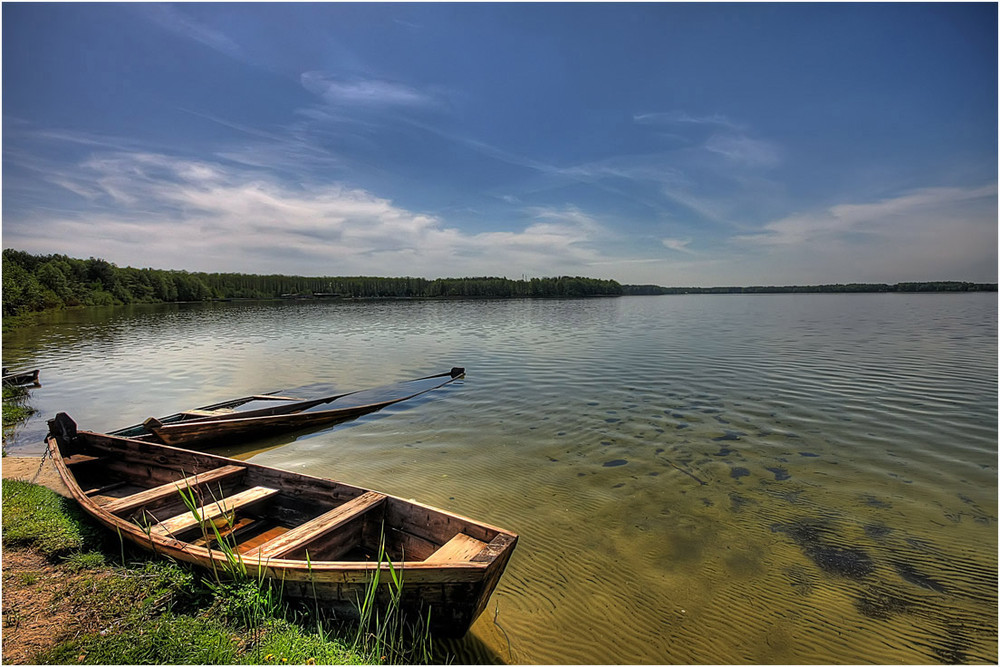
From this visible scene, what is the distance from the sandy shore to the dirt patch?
8.47ft

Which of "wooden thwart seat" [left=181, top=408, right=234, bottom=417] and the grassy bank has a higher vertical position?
the grassy bank

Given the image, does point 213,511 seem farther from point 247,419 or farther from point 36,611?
point 247,419

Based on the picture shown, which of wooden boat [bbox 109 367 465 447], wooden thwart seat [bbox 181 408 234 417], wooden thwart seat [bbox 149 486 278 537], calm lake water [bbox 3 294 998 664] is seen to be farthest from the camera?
wooden thwart seat [bbox 181 408 234 417]

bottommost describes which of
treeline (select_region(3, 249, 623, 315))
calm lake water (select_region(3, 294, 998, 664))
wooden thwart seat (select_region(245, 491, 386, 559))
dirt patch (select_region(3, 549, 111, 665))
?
calm lake water (select_region(3, 294, 998, 664))

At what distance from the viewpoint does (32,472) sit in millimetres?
7855

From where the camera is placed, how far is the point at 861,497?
23.3ft

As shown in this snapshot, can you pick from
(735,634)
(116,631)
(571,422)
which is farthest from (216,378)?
(735,634)

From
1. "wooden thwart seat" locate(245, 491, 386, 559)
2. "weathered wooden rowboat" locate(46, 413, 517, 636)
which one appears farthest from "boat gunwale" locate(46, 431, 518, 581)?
"wooden thwart seat" locate(245, 491, 386, 559)

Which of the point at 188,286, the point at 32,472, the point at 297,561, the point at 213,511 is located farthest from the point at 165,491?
the point at 188,286

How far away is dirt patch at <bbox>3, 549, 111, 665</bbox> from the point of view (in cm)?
350

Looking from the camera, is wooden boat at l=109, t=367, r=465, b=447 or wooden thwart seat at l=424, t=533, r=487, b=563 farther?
wooden boat at l=109, t=367, r=465, b=447

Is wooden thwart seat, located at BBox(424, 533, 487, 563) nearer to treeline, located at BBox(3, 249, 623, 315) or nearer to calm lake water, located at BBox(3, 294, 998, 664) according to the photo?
calm lake water, located at BBox(3, 294, 998, 664)

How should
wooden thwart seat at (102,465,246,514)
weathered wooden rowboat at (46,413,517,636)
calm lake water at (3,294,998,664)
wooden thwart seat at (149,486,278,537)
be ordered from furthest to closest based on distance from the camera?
wooden thwart seat at (102,465,246,514) < wooden thwart seat at (149,486,278,537) < calm lake water at (3,294,998,664) < weathered wooden rowboat at (46,413,517,636)

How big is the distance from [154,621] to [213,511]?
1590 millimetres
